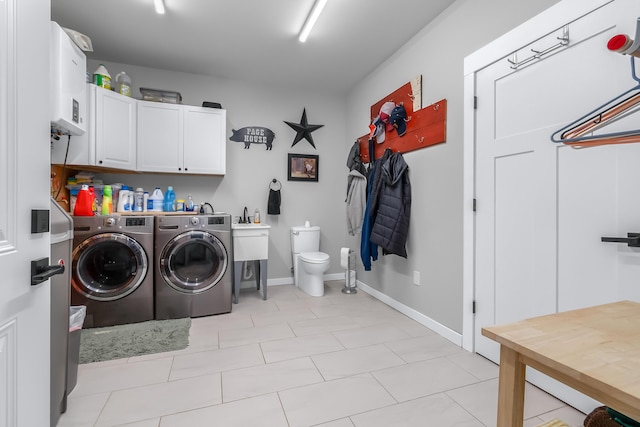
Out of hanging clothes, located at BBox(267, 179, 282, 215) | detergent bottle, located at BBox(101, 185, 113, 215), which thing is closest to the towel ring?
hanging clothes, located at BBox(267, 179, 282, 215)

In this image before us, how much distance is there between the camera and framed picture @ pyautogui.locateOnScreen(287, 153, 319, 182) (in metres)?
3.88

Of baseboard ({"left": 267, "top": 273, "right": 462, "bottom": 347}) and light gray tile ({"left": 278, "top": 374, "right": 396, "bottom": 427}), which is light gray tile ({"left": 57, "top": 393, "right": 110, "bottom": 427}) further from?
baseboard ({"left": 267, "top": 273, "right": 462, "bottom": 347})

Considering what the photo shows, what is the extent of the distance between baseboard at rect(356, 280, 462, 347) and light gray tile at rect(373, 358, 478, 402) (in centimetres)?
32

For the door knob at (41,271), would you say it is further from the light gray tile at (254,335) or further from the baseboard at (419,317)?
the baseboard at (419,317)

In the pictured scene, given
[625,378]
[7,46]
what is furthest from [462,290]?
[7,46]

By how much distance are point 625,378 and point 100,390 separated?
2.25 m

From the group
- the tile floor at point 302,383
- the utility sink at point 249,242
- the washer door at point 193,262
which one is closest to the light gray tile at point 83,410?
the tile floor at point 302,383

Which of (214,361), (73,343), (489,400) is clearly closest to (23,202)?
(73,343)

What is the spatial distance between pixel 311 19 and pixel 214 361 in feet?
8.76

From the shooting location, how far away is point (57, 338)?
4.38 ft

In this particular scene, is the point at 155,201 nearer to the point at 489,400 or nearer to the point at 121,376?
the point at 121,376

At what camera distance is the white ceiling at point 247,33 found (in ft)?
7.56

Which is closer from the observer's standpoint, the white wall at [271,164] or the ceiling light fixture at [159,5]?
the ceiling light fixture at [159,5]

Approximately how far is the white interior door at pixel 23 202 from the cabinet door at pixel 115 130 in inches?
84.6
